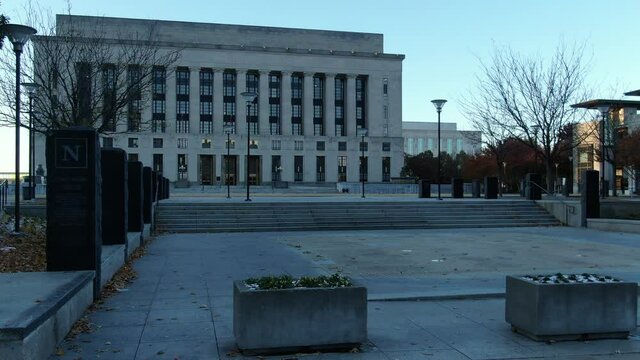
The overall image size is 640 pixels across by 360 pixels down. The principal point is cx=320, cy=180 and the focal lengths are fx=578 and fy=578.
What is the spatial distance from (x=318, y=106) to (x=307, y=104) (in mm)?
3367

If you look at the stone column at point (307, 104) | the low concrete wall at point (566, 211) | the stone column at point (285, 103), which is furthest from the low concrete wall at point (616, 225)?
the stone column at point (307, 104)

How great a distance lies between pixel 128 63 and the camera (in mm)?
25547

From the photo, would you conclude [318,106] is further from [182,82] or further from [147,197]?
[147,197]

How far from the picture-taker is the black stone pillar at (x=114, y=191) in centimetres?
1166

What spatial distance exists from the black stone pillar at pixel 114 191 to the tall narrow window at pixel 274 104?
94.8 meters

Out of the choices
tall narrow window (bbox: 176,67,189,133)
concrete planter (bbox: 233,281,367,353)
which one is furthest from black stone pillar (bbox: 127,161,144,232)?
tall narrow window (bbox: 176,67,189,133)

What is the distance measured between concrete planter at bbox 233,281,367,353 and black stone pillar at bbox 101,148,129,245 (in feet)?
21.4

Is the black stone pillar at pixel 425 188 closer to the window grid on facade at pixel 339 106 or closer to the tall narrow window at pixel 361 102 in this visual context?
the window grid on facade at pixel 339 106

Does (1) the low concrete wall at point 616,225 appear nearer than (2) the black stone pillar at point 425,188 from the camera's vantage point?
Yes

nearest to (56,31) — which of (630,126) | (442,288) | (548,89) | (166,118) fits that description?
(442,288)

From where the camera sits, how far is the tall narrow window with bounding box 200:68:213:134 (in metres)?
104

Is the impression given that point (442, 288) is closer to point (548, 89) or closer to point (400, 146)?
point (548, 89)

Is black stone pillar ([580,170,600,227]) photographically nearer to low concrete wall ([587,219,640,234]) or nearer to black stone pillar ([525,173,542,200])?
low concrete wall ([587,219,640,234])

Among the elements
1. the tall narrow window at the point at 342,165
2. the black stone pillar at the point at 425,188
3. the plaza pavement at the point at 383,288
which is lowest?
the plaza pavement at the point at 383,288
